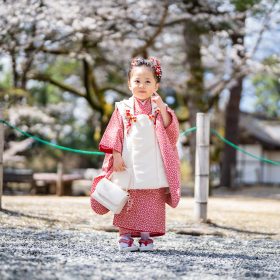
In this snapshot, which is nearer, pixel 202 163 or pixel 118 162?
pixel 118 162

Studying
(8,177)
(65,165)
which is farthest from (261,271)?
(65,165)

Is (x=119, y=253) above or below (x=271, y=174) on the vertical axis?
above

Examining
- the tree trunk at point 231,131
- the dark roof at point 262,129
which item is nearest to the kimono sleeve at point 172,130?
the tree trunk at point 231,131

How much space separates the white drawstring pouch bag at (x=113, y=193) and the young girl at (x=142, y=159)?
5cm

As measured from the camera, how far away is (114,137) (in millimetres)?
4309

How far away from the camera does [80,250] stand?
4.08 metres

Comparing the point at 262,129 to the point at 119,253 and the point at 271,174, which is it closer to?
the point at 271,174

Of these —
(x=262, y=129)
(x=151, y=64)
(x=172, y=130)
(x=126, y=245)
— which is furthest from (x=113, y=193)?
(x=262, y=129)

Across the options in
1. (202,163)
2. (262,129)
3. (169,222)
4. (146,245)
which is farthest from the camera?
(262,129)

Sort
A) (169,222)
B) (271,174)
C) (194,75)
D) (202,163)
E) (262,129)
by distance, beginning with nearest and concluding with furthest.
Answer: (202,163) < (169,222) < (194,75) < (271,174) < (262,129)

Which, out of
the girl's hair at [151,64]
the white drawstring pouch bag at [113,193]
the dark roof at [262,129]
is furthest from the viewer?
the dark roof at [262,129]

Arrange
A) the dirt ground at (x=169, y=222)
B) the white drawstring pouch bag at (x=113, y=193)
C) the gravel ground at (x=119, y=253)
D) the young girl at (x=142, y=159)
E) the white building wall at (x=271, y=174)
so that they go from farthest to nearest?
the white building wall at (x=271, y=174) → the dirt ground at (x=169, y=222) → the young girl at (x=142, y=159) → the white drawstring pouch bag at (x=113, y=193) → the gravel ground at (x=119, y=253)

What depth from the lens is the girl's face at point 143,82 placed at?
4355 millimetres

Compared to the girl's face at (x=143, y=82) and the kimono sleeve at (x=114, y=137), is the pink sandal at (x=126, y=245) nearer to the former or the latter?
the kimono sleeve at (x=114, y=137)
